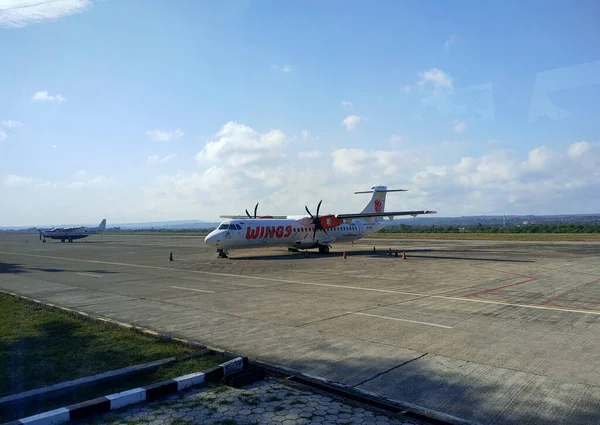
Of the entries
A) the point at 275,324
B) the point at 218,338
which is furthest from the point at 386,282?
the point at 218,338

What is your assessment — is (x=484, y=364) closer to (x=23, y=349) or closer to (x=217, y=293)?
(x=23, y=349)

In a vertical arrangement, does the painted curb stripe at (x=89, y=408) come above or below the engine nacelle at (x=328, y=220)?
below

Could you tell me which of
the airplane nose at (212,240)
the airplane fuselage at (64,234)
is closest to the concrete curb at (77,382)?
the airplane nose at (212,240)

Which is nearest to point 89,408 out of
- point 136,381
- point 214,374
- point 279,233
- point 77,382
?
point 77,382

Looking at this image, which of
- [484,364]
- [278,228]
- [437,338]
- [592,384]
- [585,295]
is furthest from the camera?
[278,228]

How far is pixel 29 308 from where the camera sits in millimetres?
12703

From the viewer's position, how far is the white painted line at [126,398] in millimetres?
5703

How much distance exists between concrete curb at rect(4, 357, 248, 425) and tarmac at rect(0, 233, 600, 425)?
1269 mm

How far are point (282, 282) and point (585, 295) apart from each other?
1093 cm

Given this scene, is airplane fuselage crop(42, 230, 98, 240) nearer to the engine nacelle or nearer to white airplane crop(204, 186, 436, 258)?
white airplane crop(204, 186, 436, 258)

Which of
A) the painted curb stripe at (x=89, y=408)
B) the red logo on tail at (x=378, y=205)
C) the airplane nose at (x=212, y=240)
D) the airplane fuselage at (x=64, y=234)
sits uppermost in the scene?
the red logo on tail at (x=378, y=205)

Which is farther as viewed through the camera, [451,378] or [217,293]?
[217,293]

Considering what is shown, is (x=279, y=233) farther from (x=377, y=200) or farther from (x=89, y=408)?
(x=89, y=408)

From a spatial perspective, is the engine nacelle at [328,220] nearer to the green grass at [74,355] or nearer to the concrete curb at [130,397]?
the green grass at [74,355]
